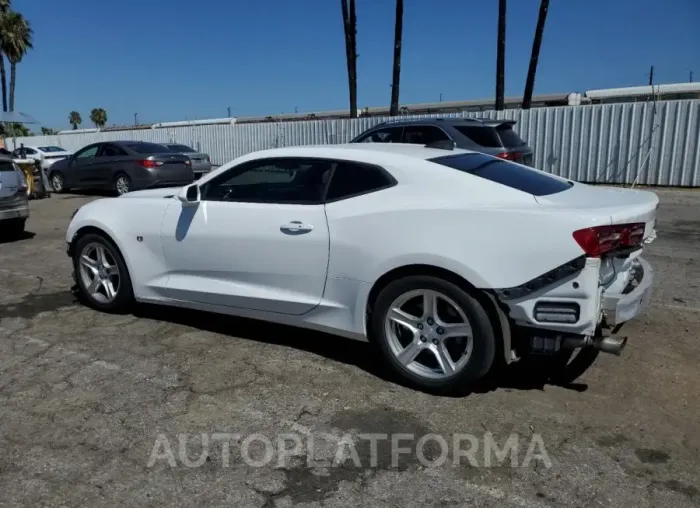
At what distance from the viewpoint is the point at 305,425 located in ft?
11.3

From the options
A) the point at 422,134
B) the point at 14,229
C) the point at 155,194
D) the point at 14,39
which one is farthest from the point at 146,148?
the point at 14,39

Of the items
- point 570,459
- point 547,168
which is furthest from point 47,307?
point 547,168

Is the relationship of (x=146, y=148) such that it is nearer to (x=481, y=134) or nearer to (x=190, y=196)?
(x=481, y=134)

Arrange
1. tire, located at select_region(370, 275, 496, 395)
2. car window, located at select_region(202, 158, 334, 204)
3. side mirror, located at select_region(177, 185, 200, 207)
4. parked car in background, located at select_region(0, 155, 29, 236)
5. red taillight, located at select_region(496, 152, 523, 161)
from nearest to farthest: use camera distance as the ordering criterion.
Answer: tire, located at select_region(370, 275, 496, 395)
car window, located at select_region(202, 158, 334, 204)
side mirror, located at select_region(177, 185, 200, 207)
parked car in background, located at select_region(0, 155, 29, 236)
red taillight, located at select_region(496, 152, 523, 161)

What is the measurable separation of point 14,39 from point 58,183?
113ft

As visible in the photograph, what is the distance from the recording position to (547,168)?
16.7 metres

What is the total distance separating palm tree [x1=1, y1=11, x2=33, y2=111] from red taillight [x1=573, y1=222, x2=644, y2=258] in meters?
49.4

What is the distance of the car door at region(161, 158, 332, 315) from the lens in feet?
13.6

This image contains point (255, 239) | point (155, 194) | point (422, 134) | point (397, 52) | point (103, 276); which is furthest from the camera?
point (397, 52)

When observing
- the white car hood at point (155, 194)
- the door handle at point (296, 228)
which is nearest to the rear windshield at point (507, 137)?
the white car hood at point (155, 194)

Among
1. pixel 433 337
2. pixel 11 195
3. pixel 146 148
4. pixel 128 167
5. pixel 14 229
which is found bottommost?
pixel 14 229

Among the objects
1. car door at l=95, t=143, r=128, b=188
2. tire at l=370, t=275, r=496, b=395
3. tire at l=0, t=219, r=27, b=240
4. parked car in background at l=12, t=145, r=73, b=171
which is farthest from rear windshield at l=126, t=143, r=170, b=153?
tire at l=370, t=275, r=496, b=395

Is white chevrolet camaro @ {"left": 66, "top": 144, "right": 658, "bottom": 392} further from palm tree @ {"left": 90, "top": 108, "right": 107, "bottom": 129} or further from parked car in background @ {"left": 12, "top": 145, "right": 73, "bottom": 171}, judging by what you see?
palm tree @ {"left": 90, "top": 108, "right": 107, "bottom": 129}

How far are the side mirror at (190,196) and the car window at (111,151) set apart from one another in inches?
459
